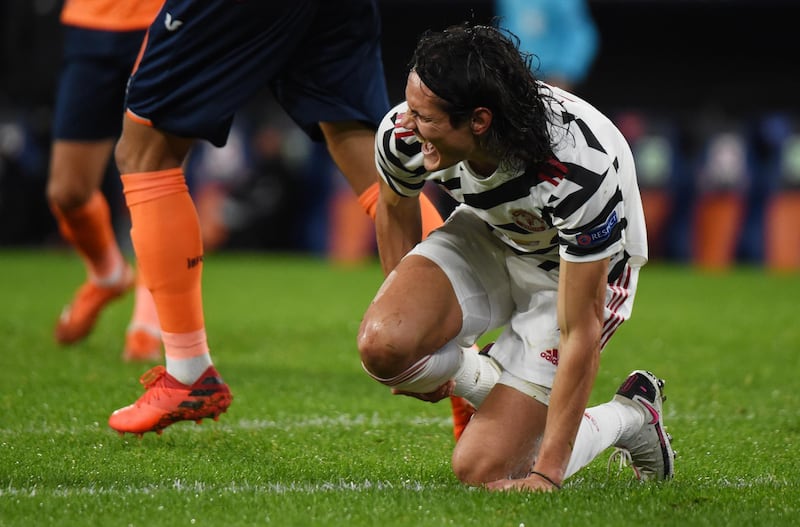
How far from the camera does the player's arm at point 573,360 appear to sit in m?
2.86

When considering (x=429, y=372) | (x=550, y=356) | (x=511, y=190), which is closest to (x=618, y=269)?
(x=550, y=356)

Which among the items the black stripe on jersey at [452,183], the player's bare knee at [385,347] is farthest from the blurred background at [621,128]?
the player's bare knee at [385,347]

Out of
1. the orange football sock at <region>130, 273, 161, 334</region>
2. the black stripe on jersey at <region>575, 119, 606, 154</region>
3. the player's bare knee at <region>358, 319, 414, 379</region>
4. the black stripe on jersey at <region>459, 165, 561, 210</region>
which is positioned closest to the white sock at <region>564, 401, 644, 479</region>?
the player's bare knee at <region>358, 319, 414, 379</region>

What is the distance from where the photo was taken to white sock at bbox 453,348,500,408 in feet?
11.0

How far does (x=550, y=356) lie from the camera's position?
10.6 ft

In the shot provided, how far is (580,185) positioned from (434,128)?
1.20ft

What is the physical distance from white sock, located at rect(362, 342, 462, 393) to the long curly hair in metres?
0.58

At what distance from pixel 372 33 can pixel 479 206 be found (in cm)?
86

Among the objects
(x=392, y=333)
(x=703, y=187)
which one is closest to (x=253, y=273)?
(x=703, y=187)

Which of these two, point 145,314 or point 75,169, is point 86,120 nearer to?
point 75,169

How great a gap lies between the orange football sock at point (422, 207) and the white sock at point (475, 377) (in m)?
0.41

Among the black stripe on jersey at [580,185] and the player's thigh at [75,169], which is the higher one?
the black stripe on jersey at [580,185]

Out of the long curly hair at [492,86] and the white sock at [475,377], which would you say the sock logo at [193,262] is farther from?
the long curly hair at [492,86]

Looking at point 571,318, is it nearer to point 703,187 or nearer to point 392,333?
point 392,333
